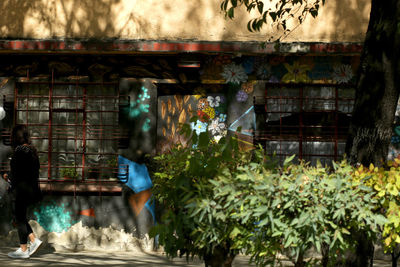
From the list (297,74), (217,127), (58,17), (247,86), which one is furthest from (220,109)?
(58,17)

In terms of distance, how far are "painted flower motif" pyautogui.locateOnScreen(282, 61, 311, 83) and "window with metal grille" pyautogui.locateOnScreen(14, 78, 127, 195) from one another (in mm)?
2939

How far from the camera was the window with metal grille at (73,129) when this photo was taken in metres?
11.5

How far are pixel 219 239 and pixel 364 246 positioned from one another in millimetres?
1710

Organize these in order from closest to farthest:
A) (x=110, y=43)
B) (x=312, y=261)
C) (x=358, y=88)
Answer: (x=312, y=261) < (x=358, y=88) < (x=110, y=43)

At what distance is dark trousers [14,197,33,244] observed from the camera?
387 inches

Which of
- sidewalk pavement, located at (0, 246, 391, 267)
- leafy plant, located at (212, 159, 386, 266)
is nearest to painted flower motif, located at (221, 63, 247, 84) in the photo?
sidewalk pavement, located at (0, 246, 391, 267)

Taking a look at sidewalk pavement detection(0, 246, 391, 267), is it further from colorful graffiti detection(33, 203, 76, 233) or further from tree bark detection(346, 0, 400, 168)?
tree bark detection(346, 0, 400, 168)

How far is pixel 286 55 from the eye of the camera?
11.3 meters

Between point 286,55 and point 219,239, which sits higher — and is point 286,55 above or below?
above

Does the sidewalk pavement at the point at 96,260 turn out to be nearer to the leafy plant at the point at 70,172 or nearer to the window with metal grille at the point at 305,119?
the leafy plant at the point at 70,172

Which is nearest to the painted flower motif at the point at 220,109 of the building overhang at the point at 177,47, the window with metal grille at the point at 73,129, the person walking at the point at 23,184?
the building overhang at the point at 177,47

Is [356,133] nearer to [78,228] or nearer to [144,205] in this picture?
[144,205]

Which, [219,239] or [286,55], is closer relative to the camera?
[219,239]

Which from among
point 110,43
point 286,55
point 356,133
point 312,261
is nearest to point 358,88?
point 356,133
